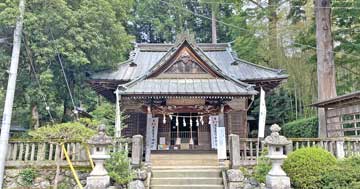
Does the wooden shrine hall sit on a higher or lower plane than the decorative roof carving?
lower

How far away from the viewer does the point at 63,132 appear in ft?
24.9

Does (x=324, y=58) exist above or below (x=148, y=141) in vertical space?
above

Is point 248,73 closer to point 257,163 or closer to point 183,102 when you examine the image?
point 183,102

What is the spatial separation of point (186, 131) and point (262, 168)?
18.2ft

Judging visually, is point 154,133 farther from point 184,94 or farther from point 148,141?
point 184,94

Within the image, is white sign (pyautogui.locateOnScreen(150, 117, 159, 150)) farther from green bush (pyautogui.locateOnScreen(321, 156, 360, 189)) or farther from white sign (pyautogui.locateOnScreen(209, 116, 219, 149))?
green bush (pyautogui.locateOnScreen(321, 156, 360, 189))

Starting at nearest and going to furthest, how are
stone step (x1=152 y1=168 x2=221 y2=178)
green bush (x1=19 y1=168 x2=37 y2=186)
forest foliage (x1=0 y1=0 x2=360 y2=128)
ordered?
green bush (x1=19 y1=168 x2=37 y2=186) < stone step (x1=152 y1=168 x2=221 y2=178) < forest foliage (x1=0 y1=0 x2=360 y2=128)

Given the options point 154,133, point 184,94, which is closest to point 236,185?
point 184,94

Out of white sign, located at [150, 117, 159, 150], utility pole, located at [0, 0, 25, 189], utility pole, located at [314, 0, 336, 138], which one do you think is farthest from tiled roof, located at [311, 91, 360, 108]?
utility pole, located at [0, 0, 25, 189]

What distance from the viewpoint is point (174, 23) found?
27.1 m

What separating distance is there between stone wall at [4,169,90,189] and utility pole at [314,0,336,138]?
947 centimetres

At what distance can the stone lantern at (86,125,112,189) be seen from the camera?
23.2ft

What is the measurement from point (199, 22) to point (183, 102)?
19018mm

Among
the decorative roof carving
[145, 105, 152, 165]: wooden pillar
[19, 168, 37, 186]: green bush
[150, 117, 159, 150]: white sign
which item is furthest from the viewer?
the decorative roof carving
